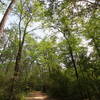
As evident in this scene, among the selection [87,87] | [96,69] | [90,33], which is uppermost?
[90,33]

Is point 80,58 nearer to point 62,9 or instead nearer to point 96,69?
point 96,69

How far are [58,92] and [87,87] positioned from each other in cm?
621

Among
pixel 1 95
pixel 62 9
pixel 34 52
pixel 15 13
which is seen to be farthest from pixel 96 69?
pixel 34 52

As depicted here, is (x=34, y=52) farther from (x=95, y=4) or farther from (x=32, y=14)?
(x=95, y=4)

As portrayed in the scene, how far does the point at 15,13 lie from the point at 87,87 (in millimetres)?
11924

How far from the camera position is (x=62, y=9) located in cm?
636

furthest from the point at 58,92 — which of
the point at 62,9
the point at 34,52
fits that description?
the point at 62,9

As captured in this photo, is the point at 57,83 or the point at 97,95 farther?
the point at 57,83

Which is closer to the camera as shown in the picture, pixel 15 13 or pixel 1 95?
pixel 1 95

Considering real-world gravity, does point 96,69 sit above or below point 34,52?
below

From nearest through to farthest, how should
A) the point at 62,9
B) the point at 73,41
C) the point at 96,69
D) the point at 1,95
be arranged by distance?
1. the point at 62,9
2. the point at 1,95
3. the point at 96,69
4. the point at 73,41

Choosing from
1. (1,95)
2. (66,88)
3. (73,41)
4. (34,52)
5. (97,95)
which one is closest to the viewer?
(1,95)

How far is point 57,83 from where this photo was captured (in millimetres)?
17531

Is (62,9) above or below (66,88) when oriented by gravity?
above
